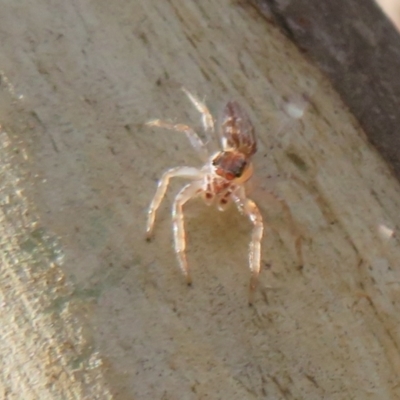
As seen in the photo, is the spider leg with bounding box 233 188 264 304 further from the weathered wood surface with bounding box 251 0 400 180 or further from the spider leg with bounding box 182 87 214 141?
the weathered wood surface with bounding box 251 0 400 180

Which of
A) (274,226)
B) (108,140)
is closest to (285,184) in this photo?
(274,226)

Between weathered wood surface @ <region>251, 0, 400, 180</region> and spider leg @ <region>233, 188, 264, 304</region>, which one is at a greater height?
weathered wood surface @ <region>251, 0, 400, 180</region>

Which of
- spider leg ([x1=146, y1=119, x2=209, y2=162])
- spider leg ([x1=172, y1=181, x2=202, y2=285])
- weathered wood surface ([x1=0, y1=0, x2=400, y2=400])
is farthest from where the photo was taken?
spider leg ([x1=146, y1=119, x2=209, y2=162])

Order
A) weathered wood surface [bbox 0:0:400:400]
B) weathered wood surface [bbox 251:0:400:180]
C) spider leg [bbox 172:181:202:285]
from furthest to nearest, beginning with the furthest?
1. weathered wood surface [bbox 251:0:400:180]
2. spider leg [bbox 172:181:202:285]
3. weathered wood surface [bbox 0:0:400:400]

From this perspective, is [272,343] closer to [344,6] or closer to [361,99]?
[361,99]

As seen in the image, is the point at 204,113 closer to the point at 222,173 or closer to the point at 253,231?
the point at 222,173

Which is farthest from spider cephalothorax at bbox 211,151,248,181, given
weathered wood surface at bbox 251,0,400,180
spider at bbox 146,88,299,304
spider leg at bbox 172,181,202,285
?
weathered wood surface at bbox 251,0,400,180

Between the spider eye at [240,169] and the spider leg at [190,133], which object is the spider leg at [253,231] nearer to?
the spider eye at [240,169]
